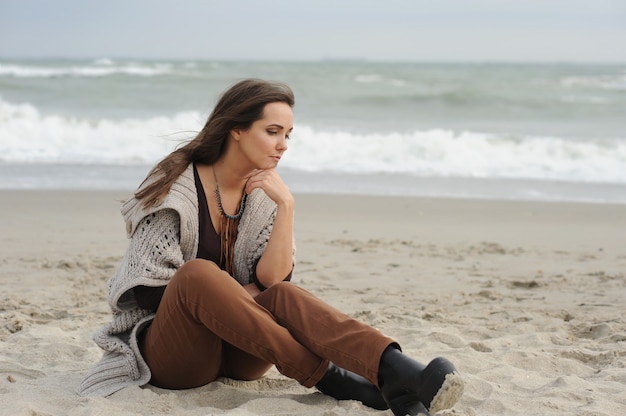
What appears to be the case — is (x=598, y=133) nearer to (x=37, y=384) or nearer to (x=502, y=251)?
(x=502, y=251)

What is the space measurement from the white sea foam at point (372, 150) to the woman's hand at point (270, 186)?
28.1 ft

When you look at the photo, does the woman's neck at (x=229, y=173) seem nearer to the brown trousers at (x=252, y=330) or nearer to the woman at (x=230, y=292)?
the woman at (x=230, y=292)

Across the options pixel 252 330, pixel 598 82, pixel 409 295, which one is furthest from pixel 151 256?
pixel 598 82

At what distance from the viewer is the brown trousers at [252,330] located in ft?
10.1

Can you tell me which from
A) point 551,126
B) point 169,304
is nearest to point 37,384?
point 169,304

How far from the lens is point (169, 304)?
3164 mm

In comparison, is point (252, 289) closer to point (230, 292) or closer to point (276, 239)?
point (276, 239)

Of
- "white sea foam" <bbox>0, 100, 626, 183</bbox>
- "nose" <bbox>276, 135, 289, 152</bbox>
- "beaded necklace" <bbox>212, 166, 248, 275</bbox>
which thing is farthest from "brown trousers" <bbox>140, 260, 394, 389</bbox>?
"white sea foam" <bbox>0, 100, 626, 183</bbox>

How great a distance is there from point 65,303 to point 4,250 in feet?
5.47

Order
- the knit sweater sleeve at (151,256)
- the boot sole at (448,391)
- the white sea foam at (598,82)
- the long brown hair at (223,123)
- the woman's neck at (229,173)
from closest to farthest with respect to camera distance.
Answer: the boot sole at (448,391)
the knit sweater sleeve at (151,256)
the long brown hair at (223,123)
the woman's neck at (229,173)
the white sea foam at (598,82)

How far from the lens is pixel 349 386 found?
3311mm

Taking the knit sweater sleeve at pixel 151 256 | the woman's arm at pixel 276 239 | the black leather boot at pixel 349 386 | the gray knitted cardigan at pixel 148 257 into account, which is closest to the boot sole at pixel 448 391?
the black leather boot at pixel 349 386

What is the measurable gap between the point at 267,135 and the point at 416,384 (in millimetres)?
1206

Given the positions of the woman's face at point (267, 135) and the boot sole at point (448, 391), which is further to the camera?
the woman's face at point (267, 135)
